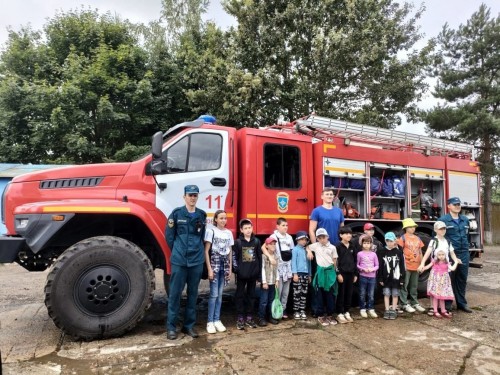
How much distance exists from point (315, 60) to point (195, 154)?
7.97 metres

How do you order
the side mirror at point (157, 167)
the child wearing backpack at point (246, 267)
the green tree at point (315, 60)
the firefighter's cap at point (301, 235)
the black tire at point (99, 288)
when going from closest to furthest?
the black tire at point (99, 288), the side mirror at point (157, 167), the child wearing backpack at point (246, 267), the firefighter's cap at point (301, 235), the green tree at point (315, 60)

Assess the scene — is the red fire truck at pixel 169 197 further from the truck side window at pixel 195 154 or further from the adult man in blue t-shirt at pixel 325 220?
the adult man in blue t-shirt at pixel 325 220

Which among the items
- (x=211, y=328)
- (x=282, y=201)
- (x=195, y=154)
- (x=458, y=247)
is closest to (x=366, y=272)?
(x=282, y=201)

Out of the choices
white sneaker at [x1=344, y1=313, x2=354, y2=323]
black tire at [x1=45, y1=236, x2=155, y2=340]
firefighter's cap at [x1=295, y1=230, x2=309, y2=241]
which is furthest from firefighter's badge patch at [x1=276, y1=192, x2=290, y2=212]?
black tire at [x1=45, y1=236, x2=155, y2=340]

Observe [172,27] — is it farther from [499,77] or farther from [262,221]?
[262,221]

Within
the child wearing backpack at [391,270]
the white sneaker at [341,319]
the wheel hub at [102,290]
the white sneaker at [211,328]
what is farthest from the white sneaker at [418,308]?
the wheel hub at [102,290]

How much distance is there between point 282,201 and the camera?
5.98 meters

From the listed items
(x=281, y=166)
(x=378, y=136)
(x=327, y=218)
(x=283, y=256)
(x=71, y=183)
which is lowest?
(x=283, y=256)

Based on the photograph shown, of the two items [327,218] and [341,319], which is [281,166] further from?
[341,319]

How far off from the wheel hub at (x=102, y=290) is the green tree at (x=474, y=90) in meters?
Answer: 15.9

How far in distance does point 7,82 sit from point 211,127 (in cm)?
1222

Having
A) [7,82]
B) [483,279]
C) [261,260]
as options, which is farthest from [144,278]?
[7,82]

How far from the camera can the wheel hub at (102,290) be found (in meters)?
4.67

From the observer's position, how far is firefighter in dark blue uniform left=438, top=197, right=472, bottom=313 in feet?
20.8
